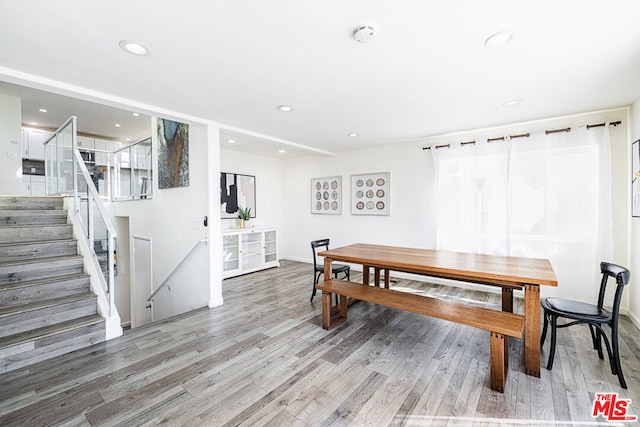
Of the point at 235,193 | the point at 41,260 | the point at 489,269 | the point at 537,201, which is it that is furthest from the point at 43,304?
the point at 537,201

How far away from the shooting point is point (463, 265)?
8.02ft

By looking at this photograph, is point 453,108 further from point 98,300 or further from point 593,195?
point 98,300

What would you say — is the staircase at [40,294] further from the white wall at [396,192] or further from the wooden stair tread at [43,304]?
the white wall at [396,192]

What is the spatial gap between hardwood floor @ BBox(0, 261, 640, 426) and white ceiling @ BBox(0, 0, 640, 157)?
2.41 m

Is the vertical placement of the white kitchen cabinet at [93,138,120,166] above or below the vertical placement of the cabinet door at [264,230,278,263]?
above

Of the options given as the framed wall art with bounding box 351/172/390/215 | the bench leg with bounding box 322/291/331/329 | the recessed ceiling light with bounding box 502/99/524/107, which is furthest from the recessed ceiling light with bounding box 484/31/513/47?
the framed wall art with bounding box 351/172/390/215

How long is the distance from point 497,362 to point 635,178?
2671 millimetres

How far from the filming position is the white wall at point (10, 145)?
4629 millimetres

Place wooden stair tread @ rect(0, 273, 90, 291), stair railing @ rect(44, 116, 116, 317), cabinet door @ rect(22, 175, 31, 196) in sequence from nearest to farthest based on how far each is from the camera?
wooden stair tread @ rect(0, 273, 90, 291)
stair railing @ rect(44, 116, 116, 317)
cabinet door @ rect(22, 175, 31, 196)

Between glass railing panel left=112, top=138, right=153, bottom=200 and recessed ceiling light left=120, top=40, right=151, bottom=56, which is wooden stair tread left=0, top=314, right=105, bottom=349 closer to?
recessed ceiling light left=120, top=40, right=151, bottom=56

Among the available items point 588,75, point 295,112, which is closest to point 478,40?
point 588,75

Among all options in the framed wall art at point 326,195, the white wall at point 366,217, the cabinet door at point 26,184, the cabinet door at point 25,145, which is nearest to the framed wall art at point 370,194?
the white wall at point 366,217

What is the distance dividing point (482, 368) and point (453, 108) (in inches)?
104

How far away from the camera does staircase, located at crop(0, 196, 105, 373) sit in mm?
2303
